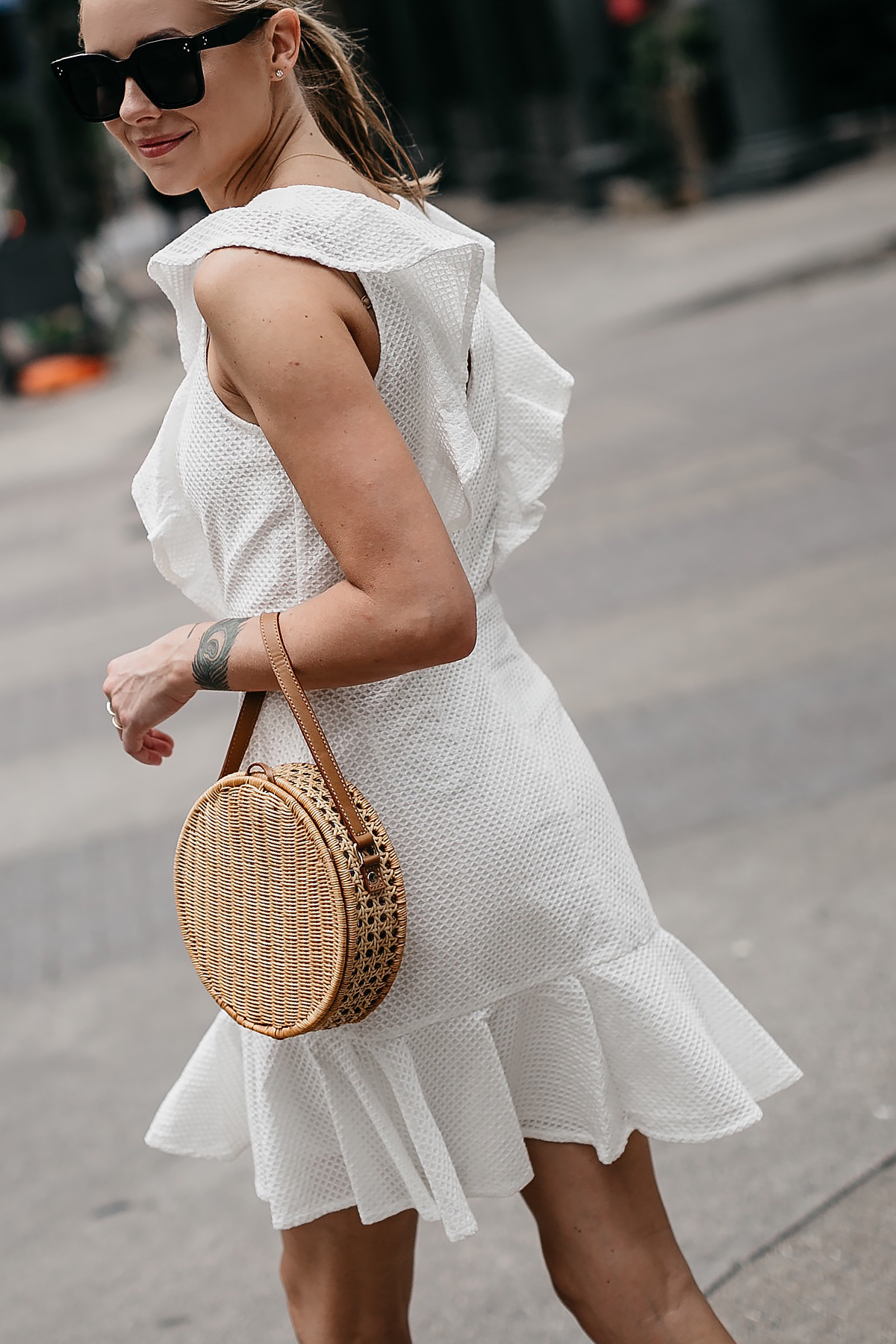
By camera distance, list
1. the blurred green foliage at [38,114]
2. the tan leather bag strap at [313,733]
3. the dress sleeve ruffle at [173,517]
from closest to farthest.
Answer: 1. the tan leather bag strap at [313,733]
2. the dress sleeve ruffle at [173,517]
3. the blurred green foliage at [38,114]

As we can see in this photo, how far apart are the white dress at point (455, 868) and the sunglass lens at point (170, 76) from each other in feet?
0.42

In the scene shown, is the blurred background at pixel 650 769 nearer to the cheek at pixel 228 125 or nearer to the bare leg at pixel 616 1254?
the bare leg at pixel 616 1254

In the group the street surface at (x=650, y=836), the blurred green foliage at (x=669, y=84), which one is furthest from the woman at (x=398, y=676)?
the blurred green foliage at (x=669, y=84)

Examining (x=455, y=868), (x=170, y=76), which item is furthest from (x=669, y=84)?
(x=455, y=868)

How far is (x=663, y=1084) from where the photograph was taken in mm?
1816

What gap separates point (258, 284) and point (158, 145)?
0.87ft

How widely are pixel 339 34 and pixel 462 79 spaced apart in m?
27.6

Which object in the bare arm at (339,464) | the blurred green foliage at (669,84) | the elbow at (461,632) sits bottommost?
the blurred green foliage at (669,84)

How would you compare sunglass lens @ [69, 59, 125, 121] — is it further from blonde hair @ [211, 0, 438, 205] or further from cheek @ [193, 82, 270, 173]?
blonde hair @ [211, 0, 438, 205]

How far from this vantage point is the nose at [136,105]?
5.31ft

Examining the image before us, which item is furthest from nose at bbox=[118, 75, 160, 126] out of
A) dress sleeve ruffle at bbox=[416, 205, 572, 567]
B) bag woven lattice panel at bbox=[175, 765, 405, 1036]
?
bag woven lattice panel at bbox=[175, 765, 405, 1036]

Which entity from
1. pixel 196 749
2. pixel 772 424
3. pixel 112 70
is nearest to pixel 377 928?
pixel 112 70

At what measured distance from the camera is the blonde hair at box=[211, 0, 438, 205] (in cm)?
187

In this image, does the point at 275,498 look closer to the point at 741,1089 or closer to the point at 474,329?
the point at 474,329
